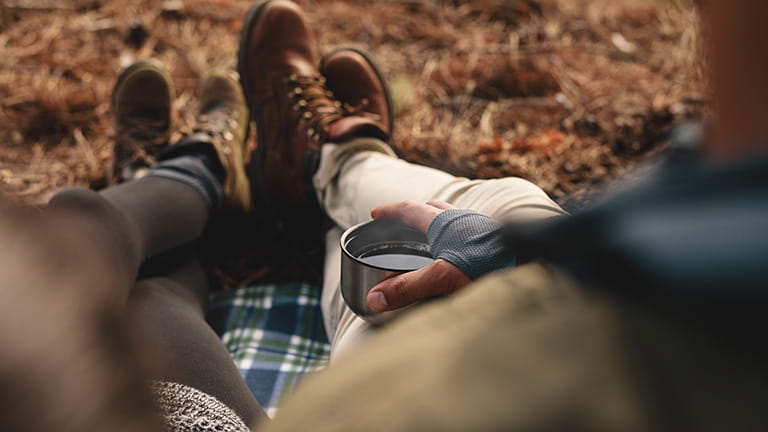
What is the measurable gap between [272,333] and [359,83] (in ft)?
1.95

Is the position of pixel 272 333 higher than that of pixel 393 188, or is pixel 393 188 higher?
pixel 393 188

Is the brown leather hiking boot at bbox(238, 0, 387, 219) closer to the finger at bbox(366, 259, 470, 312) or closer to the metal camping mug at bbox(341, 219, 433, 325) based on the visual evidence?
the metal camping mug at bbox(341, 219, 433, 325)

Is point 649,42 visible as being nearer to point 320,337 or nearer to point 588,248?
point 320,337

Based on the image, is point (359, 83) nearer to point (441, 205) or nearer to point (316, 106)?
point (316, 106)

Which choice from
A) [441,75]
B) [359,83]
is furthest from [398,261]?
[441,75]

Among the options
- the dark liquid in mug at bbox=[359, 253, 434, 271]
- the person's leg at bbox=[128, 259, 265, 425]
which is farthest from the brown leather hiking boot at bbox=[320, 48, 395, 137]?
the dark liquid in mug at bbox=[359, 253, 434, 271]

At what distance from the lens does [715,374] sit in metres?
0.19

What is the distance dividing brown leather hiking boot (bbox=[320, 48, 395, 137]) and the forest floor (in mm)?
110

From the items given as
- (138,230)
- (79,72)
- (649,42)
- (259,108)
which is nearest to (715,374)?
(138,230)

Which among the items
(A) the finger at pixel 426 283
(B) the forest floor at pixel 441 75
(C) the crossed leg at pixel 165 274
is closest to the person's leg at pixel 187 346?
(C) the crossed leg at pixel 165 274

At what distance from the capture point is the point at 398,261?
0.54 m

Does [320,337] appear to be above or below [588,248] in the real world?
below

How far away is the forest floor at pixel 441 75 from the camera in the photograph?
1289 mm

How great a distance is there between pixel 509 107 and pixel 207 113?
818 millimetres
